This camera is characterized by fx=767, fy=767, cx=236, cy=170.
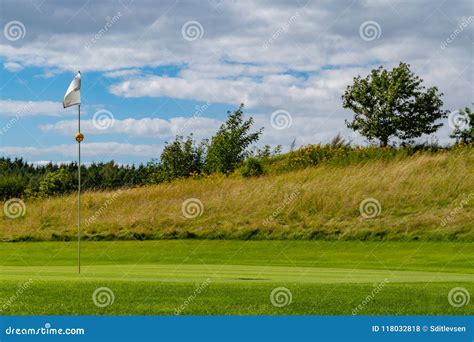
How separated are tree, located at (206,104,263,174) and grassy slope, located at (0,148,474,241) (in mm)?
8679

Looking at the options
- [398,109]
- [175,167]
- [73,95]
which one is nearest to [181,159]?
[175,167]

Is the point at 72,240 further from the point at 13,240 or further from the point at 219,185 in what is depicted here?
the point at 219,185

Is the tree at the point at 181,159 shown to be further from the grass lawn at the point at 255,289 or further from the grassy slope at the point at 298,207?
the grass lawn at the point at 255,289

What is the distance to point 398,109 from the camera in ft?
160

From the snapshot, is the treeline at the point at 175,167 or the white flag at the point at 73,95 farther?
the treeline at the point at 175,167

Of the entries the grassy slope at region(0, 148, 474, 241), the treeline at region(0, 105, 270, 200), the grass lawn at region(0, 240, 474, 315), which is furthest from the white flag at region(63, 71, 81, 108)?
the treeline at region(0, 105, 270, 200)

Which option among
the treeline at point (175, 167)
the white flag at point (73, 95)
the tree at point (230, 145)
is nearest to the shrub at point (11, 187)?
the treeline at point (175, 167)

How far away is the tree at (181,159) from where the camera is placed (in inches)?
1882

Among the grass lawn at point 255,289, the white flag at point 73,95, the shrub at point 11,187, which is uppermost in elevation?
the white flag at point 73,95

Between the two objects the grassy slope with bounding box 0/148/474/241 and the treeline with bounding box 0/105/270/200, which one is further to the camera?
the treeline with bounding box 0/105/270/200

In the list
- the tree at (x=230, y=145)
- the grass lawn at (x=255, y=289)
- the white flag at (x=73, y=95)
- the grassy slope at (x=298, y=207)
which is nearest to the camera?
the grass lawn at (x=255, y=289)

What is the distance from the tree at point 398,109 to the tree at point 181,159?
424 inches

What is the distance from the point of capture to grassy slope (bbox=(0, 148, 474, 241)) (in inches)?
1031

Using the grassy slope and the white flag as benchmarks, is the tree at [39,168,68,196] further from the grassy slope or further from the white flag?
the white flag
